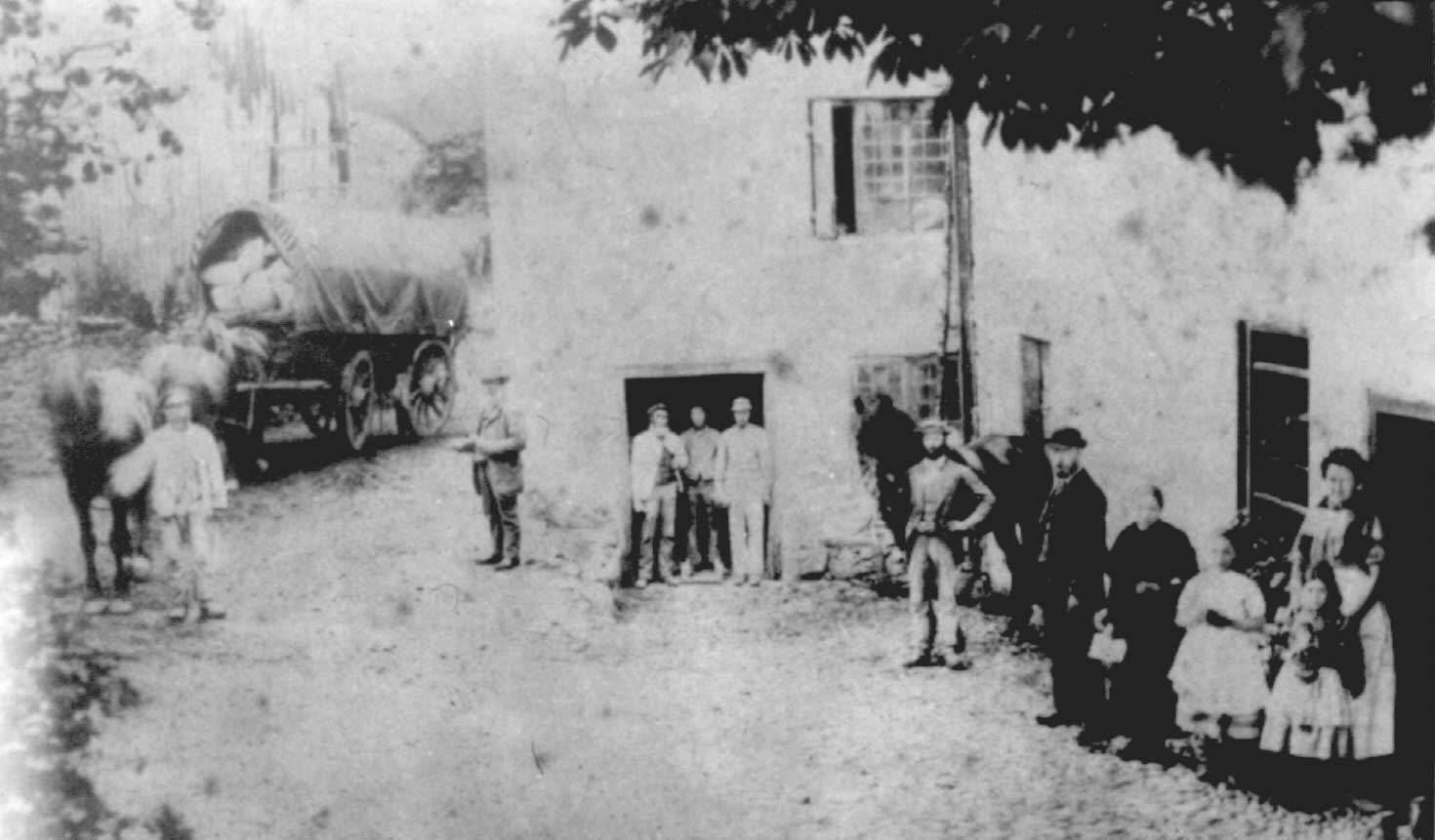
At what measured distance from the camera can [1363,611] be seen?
15.1 ft

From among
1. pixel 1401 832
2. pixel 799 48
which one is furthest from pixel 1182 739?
pixel 799 48

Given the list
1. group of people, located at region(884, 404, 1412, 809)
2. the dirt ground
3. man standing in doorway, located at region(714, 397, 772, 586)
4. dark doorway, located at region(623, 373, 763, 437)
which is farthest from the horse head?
group of people, located at region(884, 404, 1412, 809)

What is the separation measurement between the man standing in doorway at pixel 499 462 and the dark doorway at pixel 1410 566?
300 cm

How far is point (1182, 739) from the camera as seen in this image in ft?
15.7

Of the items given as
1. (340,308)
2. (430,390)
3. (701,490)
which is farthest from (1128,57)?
(340,308)

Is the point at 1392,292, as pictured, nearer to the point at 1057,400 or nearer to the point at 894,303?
the point at 1057,400

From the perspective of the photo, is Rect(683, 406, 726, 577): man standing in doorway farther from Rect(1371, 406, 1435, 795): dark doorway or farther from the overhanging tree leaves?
Result: Rect(1371, 406, 1435, 795): dark doorway

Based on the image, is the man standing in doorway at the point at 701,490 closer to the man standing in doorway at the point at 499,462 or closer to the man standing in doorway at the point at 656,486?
the man standing in doorway at the point at 656,486

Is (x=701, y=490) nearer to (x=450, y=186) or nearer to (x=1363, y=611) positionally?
(x=450, y=186)

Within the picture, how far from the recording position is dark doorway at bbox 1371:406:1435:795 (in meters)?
4.48

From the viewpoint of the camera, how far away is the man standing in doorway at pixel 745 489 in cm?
480

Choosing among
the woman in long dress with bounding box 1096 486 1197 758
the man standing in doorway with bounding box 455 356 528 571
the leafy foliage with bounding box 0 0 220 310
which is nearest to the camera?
the leafy foliage with bounding box 0 0 220 310

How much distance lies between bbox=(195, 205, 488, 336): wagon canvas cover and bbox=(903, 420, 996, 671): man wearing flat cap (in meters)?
1.79

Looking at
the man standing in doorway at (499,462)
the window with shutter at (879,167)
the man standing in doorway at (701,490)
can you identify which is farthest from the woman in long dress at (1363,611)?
the man standing in doorway at (499,462)
